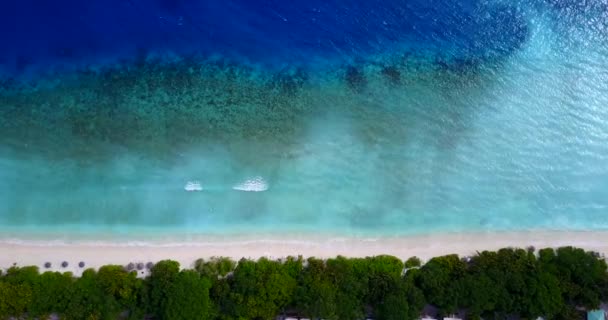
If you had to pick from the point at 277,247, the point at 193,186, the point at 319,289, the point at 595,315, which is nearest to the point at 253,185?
the point at 193,186

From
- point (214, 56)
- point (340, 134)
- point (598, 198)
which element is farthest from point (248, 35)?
point (598, 198)

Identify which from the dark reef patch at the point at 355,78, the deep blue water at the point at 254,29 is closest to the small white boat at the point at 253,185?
the deep blue water at the point at 254,29

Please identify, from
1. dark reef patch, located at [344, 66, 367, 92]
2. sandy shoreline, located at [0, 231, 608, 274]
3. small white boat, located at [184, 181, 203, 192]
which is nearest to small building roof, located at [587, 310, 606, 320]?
sandy shoreline, located at [0, 231, 608, 274]

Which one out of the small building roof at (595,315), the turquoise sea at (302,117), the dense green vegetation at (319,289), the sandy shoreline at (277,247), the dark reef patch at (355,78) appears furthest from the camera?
the dark reef patch at (355,78)

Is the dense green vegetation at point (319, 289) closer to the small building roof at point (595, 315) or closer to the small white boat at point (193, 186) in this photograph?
the small building roof at point (595, 315)

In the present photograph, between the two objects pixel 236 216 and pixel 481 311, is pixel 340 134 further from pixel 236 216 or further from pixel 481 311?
pixel 481 311

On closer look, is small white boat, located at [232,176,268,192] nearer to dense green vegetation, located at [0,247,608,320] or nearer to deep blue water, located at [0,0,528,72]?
dense green vegetation, located at [0,247,608,320]
